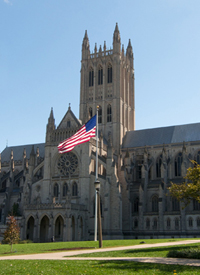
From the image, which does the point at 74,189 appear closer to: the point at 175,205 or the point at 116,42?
the point at 175,205

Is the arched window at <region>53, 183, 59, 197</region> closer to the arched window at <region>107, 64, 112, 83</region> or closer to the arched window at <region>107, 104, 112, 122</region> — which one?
the arched window at <region>107, 104, 112, 122</region>

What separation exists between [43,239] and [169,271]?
49597mm

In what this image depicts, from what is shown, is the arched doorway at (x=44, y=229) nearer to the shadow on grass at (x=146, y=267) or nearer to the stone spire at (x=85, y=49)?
the stone spire at (x=85, y=49)

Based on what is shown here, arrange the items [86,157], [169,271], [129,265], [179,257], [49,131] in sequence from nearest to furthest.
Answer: [169,271]
[129,265]
[179,257]
[86,157]
[49,131]

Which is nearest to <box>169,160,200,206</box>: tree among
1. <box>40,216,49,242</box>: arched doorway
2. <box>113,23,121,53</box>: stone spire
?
<box>40,216,49,242</box>: arched doorway

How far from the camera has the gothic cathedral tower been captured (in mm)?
82062

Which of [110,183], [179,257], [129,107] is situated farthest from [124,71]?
[179,257]

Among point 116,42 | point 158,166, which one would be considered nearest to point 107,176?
point 158,166

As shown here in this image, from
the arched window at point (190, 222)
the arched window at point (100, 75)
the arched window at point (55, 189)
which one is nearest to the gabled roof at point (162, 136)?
the arched window at point (100, 75)

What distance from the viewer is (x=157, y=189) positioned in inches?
2709

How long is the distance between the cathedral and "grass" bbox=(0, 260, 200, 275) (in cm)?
4036

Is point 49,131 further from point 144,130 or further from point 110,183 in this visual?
point 144,130

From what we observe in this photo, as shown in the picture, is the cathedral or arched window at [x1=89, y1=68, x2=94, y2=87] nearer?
the cathedral

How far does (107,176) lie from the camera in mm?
64688
